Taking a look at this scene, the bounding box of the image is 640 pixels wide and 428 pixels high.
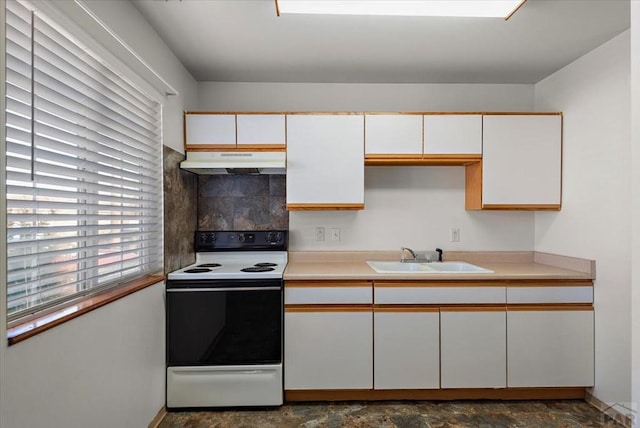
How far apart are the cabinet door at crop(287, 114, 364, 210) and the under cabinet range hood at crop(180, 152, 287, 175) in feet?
0.40

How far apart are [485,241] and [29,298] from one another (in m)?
2.96

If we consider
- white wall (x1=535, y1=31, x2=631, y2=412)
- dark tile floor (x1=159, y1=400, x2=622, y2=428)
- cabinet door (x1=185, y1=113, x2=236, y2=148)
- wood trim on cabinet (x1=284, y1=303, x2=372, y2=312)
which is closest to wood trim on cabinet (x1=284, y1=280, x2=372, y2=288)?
wood trim on cabinet (x1=284, y1=303, x2=372, y2=312)

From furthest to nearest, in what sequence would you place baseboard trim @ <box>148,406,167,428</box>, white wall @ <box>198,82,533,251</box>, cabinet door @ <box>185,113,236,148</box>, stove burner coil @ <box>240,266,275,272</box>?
white wall @ <box>198,82,533,251</box> → cabinet door @ <box>185,113,236,148</box> → stove burner coil @ <box>240,266,275,272</box> → baseboard trim @ <box>148,406,167,428</box>

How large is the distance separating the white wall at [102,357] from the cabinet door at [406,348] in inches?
55.3

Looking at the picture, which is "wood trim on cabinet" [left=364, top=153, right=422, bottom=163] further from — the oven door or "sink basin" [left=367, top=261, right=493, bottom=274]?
the oven door

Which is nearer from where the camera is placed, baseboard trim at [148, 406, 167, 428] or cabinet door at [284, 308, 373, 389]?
baseboard trim at [148, 406, 167, 428]

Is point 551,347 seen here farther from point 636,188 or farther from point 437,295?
point 636,188

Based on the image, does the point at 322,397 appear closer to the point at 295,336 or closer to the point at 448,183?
the point at 295,336

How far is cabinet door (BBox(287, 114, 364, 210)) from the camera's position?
8.13 ft

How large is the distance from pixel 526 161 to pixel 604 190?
0.52 metres

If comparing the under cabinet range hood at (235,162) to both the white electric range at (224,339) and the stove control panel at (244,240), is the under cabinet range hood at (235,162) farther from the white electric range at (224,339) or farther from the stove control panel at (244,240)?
the white electric range at (224,339)

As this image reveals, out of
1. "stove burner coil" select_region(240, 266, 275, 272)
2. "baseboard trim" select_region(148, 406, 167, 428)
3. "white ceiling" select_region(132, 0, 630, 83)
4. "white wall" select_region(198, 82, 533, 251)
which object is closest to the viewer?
"white ceiling" select_region(132, 0, 630, 83)

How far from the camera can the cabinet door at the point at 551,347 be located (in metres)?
2.24

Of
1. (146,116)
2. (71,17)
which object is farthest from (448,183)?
(71,17)
